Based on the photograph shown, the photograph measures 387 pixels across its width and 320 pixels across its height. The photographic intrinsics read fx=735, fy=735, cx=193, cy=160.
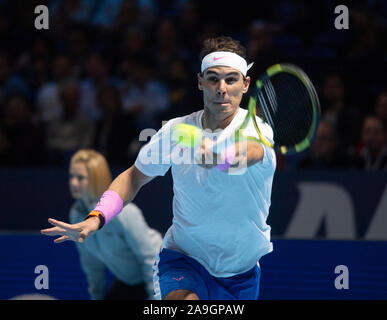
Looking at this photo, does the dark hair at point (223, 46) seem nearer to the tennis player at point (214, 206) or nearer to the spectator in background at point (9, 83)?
the tennis player at point (214, 206)

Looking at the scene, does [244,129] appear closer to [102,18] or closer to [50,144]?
[50,144]

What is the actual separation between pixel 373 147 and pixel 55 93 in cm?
404

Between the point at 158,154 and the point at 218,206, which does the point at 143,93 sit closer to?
the point at 158,154

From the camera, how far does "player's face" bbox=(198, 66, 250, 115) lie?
405 cm

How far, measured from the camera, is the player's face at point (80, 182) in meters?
5.63

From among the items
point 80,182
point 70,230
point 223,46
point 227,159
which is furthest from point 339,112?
point 70,230

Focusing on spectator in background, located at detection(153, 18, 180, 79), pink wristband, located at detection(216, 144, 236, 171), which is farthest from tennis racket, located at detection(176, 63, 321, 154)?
spectator in background, located at detection(153, 18, 180, 79)

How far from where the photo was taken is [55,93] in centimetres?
914

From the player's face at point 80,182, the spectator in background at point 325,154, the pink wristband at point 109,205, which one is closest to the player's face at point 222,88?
the pink wristband at point 109,205

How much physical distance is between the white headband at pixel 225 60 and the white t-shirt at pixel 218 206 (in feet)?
0.89

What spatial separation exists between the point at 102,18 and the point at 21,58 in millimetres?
1221

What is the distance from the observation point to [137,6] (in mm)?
9594

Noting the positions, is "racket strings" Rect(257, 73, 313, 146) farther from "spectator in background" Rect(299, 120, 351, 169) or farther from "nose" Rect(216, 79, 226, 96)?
"spectator in background" Rect(299, 120, 351, 169)

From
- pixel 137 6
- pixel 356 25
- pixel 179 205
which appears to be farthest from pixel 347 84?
pixel 179 205
